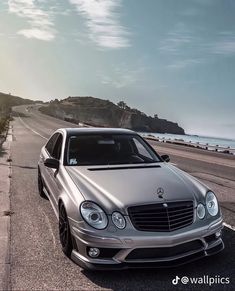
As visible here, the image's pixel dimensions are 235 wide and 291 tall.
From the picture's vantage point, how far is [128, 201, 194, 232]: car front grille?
14.7ft

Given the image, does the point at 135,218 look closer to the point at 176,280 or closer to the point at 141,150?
the point at 176,280

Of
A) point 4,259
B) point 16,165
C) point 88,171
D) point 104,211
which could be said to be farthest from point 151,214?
point 16,165

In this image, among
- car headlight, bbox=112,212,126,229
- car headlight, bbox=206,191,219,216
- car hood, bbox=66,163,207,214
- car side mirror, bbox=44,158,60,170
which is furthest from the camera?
car side mirror, bbox=44,158,60,170

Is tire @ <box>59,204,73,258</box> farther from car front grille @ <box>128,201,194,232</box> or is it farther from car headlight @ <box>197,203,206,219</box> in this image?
car headlight @ <box>197,203,206,219</box>

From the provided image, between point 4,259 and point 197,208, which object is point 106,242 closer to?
point 197,208

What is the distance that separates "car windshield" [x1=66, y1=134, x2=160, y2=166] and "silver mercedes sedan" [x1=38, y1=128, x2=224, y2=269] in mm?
450

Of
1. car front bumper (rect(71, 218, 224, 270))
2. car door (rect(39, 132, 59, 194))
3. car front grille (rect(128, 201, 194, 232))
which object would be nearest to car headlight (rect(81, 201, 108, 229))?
car front bumper (rect(71, 218, 224, 270))

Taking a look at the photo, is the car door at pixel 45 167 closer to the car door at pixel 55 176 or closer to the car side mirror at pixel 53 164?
the car door at pixel 55 176

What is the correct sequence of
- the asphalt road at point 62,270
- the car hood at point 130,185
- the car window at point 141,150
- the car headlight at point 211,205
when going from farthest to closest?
the car window at point 141,150, the car headlight at point 211,205, the car hood at point 130,185, the asphalt road at point 62,270

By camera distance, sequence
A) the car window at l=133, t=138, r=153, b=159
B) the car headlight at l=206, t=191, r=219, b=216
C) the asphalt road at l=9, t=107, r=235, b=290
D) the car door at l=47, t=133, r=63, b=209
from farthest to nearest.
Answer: the car window at l=133, t=138, r=153, b=159 < the car door at l=47, t=133, r=63, b=209 < the car headlight at l=206, t=191, r=219, b=216 < the asphalt road at l=9, t=107, r=235, b=290

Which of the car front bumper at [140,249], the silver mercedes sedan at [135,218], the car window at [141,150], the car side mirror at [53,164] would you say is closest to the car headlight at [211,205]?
the silver mercedes sedan at [135,218]

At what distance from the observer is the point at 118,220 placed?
4488 millimetres

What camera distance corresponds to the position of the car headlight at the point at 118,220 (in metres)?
4.46

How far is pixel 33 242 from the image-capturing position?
5809mm
